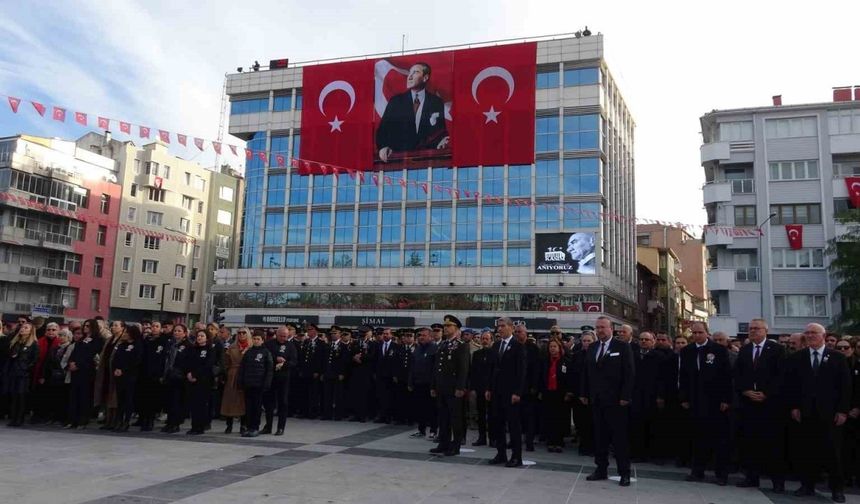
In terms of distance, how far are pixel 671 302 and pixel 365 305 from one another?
46390 mm

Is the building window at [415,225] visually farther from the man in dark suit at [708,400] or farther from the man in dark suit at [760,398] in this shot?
the man in dark suit at [760,398]

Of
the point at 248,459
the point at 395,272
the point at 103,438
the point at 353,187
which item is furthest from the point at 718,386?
the point at 353,187

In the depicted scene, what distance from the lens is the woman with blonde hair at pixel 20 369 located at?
1320cm

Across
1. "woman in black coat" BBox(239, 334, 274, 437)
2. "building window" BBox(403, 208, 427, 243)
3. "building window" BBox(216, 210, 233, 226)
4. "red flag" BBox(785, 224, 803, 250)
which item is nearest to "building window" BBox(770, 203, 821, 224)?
"red flag" BBox(785, 224, 803, 250)

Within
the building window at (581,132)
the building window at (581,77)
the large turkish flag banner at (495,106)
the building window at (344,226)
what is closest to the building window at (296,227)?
the building window at (344,226)

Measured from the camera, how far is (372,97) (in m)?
57.4

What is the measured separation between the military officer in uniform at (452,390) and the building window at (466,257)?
4279cm

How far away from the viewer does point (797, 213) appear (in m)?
42.3

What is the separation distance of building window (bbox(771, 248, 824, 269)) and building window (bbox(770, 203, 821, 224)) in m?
1.84

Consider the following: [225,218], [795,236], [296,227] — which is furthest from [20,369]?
[225,218]

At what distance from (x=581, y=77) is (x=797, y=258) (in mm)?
21289

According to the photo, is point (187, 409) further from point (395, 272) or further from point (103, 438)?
point (395, 272)

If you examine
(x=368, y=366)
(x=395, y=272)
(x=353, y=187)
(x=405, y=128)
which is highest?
(x=405, y=128)

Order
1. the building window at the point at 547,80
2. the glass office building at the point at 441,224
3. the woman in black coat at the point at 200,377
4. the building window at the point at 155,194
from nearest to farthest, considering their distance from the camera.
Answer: the woman in black coat at the point at 200,377 < the glass office building at the point at 441,224 < the building window at the point at 547,80 < the building window at the point at 155,194
